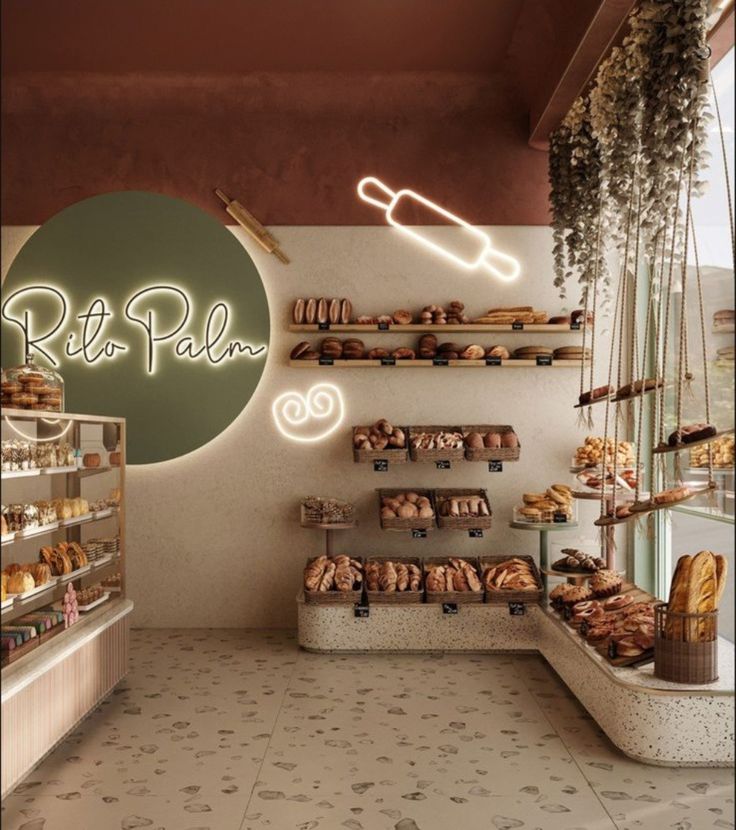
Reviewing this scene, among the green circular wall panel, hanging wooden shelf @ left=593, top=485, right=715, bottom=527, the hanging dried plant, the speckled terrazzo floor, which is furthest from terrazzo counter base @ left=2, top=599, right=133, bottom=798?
the hanging dried plant

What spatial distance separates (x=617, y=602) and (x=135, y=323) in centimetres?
419

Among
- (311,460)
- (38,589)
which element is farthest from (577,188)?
(38,589)

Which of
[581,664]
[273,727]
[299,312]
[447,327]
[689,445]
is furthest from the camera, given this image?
[299,312]

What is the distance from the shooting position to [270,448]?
6.69 m

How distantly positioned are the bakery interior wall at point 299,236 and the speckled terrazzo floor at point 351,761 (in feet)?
4.50

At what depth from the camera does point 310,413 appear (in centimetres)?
668

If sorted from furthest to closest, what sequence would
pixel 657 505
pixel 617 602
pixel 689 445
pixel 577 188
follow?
pixel 577 188 → pixel 617 602 → pixel 657 505 → pixel 689 445

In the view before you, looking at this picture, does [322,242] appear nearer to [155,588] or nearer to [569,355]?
[569,355]

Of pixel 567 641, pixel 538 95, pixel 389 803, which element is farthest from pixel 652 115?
pixel 389 803

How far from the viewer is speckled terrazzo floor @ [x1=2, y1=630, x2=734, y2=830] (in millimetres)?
3367

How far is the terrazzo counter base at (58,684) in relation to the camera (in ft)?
11.2

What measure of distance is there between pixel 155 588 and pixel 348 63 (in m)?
4.38

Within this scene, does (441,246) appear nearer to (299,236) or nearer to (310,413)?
(299,236)

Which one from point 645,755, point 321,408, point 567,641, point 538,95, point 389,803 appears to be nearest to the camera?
point 389,803
